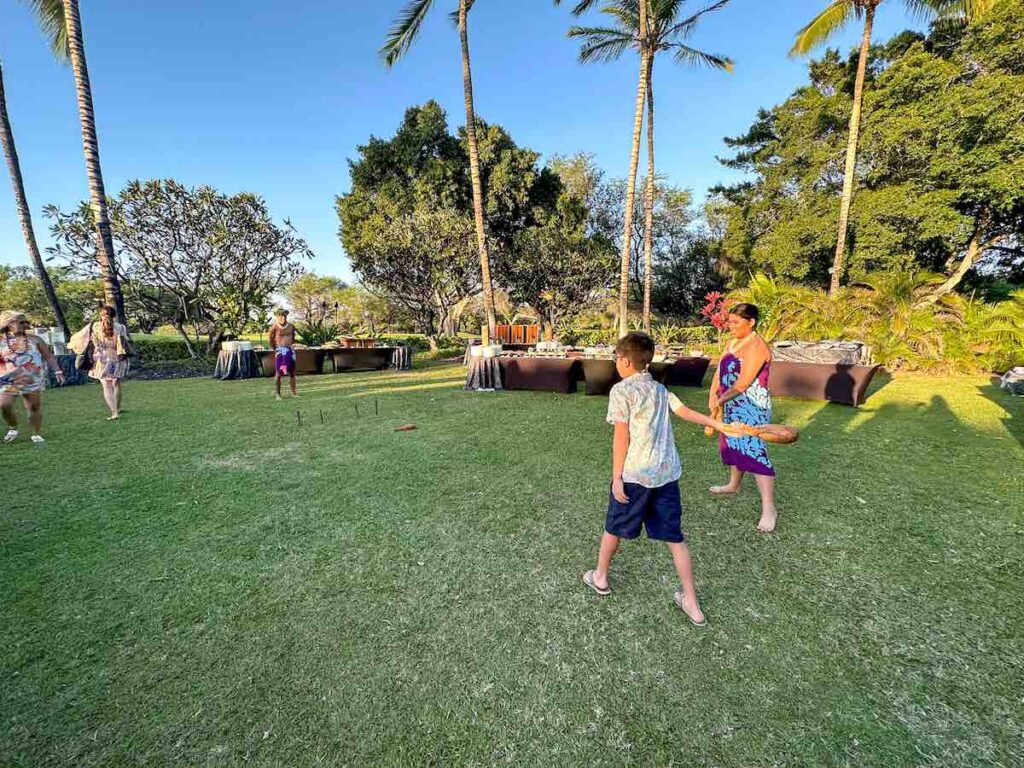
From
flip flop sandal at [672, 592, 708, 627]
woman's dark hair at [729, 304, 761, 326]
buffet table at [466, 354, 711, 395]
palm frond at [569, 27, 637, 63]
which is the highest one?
palm frond at [569, 27, 637, 63]

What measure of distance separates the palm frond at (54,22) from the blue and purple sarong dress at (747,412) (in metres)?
18.7

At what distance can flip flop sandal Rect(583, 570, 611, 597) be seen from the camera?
2.54 metres

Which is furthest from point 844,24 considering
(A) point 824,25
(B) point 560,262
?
(B) point 560,262

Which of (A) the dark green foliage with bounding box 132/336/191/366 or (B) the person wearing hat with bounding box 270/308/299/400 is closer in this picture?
(B) the person wearing hat with bounding box 270/308/299/400

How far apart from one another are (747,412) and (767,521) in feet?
2.74

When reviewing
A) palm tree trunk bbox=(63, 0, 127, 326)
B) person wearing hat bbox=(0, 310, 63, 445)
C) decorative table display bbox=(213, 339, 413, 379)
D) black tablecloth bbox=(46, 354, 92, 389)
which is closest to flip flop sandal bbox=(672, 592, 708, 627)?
person wearing hat bbox=(0, 310, 63, 445)

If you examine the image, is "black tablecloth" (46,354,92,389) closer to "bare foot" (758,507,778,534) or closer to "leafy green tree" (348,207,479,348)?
"leafy green tree" (348,207,479,348)

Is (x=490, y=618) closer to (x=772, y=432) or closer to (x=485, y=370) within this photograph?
(x=772, y=432)

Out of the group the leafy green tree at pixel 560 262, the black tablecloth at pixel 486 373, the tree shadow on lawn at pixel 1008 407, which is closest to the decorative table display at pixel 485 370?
the black tablecloth at pixel 486 373

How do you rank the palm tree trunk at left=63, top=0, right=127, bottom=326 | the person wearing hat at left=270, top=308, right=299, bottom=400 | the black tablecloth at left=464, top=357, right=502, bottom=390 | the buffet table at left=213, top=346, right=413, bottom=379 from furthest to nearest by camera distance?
the buffet table at left=213, top=346, right=413, bottom=379
the palm tree trunk at left=63, top=0, right=127, bottom=326
the black tablecloth at left=464, top=357, right=502, bottom=390
the person wearing hat at left=270, top=308, right=299, bottom=400

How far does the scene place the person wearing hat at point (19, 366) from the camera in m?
5.07

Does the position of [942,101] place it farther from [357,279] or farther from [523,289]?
[357,279]

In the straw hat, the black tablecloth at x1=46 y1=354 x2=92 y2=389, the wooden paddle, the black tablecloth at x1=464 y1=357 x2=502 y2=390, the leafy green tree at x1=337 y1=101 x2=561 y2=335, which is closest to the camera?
the wooden paddle

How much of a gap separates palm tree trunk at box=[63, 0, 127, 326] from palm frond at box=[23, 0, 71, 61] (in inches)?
106
